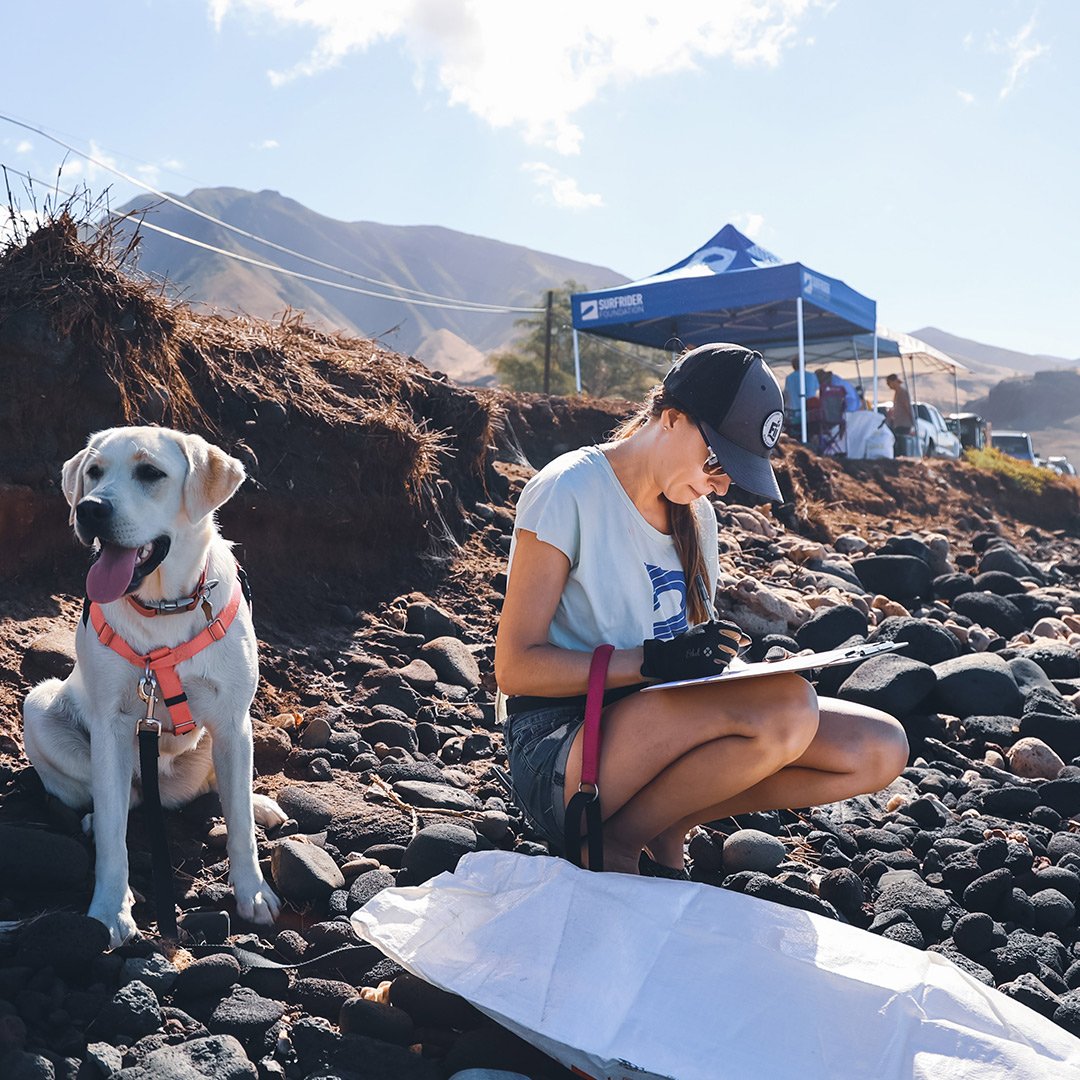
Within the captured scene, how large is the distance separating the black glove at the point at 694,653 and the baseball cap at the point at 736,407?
401 millimetres

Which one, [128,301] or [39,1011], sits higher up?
[128,301]

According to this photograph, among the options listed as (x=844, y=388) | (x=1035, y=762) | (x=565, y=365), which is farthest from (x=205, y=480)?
(x=565, y=365)

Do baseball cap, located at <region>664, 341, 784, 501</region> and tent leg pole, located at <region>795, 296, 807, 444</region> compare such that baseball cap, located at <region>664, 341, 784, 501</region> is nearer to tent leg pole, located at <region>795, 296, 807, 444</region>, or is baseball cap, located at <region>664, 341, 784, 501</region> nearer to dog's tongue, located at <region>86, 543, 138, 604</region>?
dog's tongue, located at <region>86, 543, 138, 604</region>

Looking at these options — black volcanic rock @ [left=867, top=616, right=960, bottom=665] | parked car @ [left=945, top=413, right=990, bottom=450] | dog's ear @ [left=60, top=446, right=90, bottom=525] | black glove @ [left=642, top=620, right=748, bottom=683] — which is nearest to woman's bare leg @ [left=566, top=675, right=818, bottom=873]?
black glove @ [left=642, top=620, right=748, bottom=683]

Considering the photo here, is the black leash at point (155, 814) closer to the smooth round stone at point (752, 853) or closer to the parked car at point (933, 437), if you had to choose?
the smooth round stone at point (752, 853)

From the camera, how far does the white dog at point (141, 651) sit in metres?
3.07

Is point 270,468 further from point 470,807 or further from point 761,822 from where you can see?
point 761,822

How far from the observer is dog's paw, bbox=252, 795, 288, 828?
3699 mm

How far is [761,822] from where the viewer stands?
4.27 m

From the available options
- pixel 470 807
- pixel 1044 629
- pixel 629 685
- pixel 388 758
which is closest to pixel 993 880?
pixel 629 685

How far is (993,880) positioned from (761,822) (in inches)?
37.1

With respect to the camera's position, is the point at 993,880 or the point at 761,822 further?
the point at 761,822

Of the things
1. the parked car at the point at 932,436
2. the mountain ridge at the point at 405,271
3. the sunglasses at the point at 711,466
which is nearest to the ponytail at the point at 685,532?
the sunglasses at the point at 711,466

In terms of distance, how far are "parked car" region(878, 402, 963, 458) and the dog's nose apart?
18.2m
